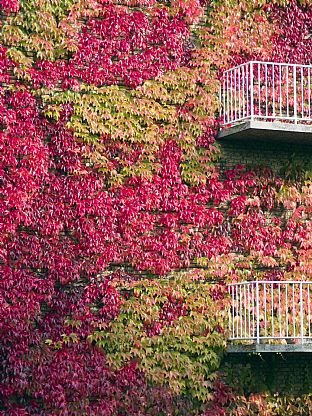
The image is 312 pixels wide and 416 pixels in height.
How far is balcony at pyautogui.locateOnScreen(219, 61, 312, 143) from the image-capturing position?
50.3 feet

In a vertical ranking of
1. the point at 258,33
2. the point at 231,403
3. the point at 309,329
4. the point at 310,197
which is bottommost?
the point at 231,403

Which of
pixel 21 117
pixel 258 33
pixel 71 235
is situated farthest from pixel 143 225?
pixel 258 33

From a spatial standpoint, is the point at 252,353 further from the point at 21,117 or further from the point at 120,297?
the point at 21,117

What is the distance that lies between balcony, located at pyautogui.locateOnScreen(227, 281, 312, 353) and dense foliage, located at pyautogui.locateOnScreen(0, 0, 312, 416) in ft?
0.81

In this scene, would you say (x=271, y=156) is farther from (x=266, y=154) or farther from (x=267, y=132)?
(x=267, y=132)

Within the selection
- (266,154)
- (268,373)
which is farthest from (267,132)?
(268,373)

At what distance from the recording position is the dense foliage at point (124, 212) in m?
14.5

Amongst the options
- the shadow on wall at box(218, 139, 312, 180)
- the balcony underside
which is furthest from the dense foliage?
the balcony underside

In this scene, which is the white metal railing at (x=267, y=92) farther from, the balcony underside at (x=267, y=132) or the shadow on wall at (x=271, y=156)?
the shadow on wall at (x=271, y=156)

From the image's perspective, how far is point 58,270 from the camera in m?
14.6

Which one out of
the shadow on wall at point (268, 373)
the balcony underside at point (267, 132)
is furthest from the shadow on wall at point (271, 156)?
the shadow on wall at point (268, 373)

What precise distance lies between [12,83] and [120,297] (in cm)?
358

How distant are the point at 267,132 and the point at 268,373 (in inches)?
149

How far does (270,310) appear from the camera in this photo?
51.4 feet
